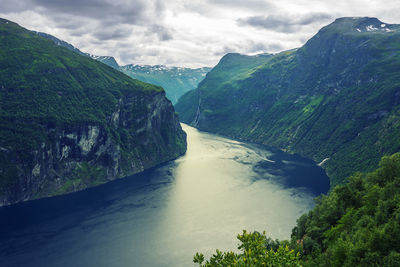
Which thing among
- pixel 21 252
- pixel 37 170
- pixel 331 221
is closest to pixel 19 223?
pixel 21 252

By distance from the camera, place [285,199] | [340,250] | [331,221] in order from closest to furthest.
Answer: [340,250] → [331,221] → [285,199]

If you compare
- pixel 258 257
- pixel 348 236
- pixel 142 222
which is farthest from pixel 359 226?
pixel 142 222

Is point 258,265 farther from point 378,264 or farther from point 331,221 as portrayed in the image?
point 331,221

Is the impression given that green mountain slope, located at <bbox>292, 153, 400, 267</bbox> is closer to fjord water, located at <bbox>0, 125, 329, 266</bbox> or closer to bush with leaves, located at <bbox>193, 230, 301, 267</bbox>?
bush with leaves, located at <bbox>193, 230, 301, 267</bbox>

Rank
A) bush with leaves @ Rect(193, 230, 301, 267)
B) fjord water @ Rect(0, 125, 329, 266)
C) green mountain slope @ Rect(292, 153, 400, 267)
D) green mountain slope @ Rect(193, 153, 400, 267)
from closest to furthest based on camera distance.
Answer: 1. bush with leaves @ Rect(193, 230, 301, 267)
2. green mountain slope @ Rect(193, 153, 400, 267)
3. green mountain slope @ Rect(292, 153, 400, 267)
4. fjord water @ Rect(0, 125, 329, 266)

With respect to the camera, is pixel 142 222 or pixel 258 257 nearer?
pixel 258 257

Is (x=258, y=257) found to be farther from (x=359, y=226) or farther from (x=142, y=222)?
(x=142, y=222)

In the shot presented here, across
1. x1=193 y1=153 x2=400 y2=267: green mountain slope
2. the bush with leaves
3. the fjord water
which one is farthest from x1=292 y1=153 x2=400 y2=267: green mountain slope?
the fjord water

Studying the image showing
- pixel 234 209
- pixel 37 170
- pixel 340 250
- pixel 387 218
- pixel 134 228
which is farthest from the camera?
pixel 37 170

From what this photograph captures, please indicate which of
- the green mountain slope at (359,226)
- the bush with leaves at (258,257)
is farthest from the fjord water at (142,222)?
the bush with leaves at (258,257)
